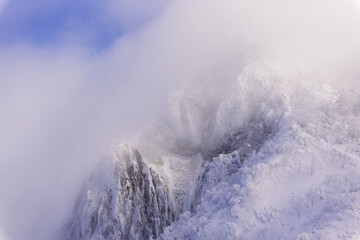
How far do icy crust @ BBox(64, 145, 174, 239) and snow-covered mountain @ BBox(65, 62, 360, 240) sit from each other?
4.3 inches

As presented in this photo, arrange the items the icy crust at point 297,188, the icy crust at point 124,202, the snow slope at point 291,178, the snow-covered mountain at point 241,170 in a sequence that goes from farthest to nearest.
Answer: the icy crust at point 124,202, the snow-covered mountain at point 241,170, the snow slope at point 291,178, the icy crust at point 297,188

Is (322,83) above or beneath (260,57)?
beneath

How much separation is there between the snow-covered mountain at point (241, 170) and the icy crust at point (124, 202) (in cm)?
11

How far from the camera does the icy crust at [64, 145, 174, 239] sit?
3800 cm

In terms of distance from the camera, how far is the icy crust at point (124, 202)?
125 ft

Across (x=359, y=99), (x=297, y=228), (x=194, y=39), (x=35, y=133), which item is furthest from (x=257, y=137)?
(x=35, y=133)

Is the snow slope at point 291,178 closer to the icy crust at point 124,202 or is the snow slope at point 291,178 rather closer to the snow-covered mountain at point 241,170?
the snow-covered mountain at point 241,170

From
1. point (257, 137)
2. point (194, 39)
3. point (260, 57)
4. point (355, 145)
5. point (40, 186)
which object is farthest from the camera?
point (194, 39)

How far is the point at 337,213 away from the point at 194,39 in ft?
145

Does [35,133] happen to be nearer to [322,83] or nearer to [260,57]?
[260,57]

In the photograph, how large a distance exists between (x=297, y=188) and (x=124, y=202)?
802 inches

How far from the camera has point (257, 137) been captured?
37.1 metres

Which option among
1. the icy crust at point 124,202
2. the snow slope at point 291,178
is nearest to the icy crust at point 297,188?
the snow slope at point 291,178

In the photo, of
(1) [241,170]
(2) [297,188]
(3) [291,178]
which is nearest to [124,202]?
(1) [241,170]
